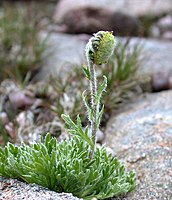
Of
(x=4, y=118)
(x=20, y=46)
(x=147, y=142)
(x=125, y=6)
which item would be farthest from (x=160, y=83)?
(x=125, y=6)

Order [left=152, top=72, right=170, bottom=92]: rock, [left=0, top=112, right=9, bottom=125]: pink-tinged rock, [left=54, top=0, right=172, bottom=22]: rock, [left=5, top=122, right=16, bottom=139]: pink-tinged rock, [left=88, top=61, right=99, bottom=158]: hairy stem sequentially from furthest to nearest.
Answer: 1. [left=54, top=0, right=172, bottom=22]: rock
2. [left=152, top=72, right=170, bottom=92]: rock
3. [left=0, top=112, right=9, bottom=125]: pink-tinged rock
4. [left=5, top=122, right=16, bottom=139]: pink-tinged rock
5. [left=88, top=61, right=99, bottom=158]: hairy stem

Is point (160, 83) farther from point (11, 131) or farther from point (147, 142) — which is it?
point (11, 131)

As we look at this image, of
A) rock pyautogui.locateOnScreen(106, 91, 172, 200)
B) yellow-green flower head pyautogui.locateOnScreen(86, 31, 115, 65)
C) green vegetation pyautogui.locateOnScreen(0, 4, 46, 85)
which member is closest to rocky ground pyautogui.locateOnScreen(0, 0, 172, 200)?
rock pyautogui.locateOnScreen(106, 91, 172, 200)

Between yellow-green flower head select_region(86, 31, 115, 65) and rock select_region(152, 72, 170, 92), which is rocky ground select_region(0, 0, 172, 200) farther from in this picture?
yellow-green flower head select_region(86, 31, 115, 65)

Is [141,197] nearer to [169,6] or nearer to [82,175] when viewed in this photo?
[82,175]

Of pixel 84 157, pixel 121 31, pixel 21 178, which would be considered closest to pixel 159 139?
pixel 84 157
